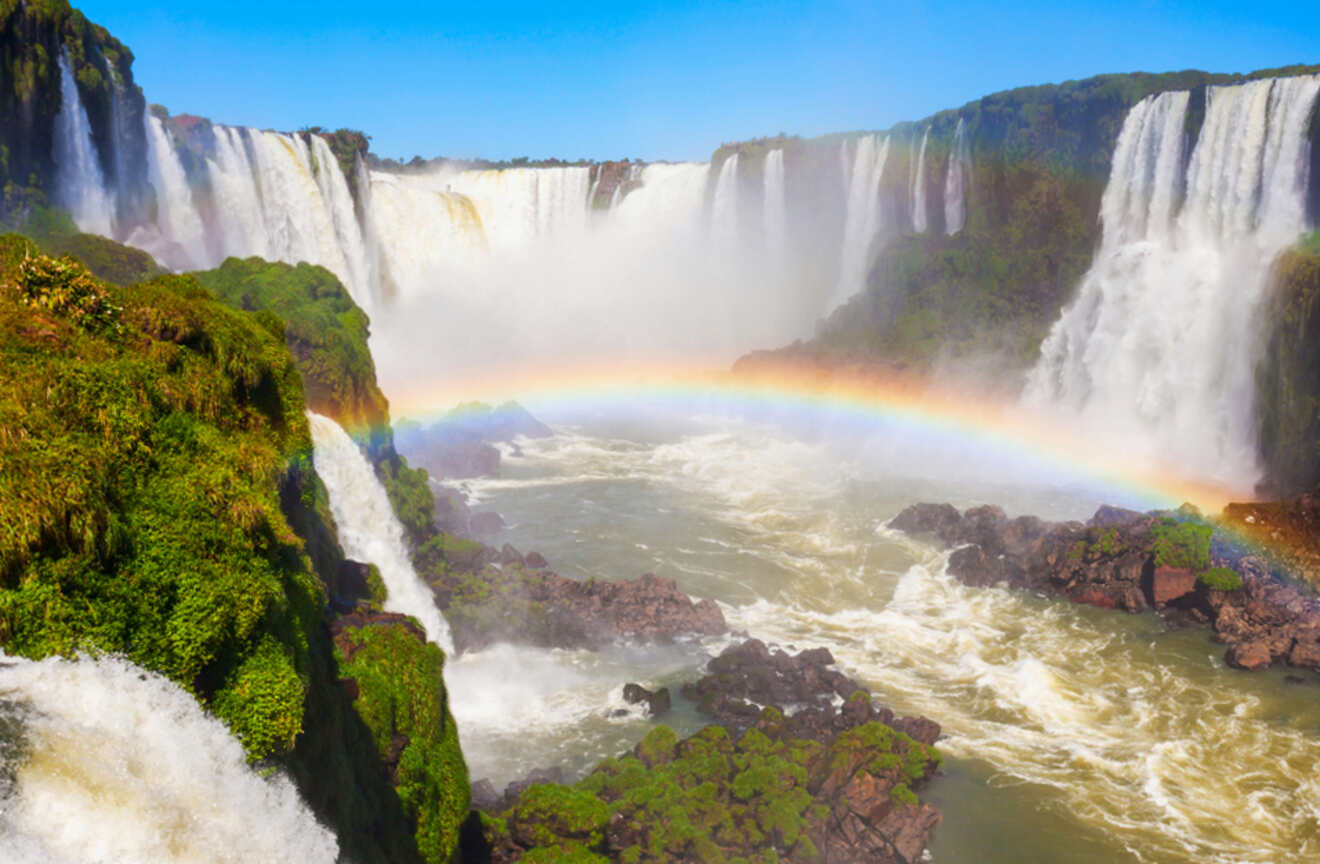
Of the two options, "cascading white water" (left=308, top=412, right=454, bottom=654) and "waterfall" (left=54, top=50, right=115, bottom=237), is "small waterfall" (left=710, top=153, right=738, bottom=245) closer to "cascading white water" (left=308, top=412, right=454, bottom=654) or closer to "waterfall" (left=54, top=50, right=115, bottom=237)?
"waterfall" (left=54, top=50, right=115, bottom=237)

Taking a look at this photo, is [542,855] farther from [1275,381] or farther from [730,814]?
[1275,381]

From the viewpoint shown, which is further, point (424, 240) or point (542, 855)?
point (424, 240)

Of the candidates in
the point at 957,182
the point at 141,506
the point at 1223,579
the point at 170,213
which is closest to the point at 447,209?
the point at 170,213

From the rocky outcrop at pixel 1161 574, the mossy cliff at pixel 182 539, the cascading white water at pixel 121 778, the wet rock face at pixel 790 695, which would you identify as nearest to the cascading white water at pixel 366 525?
the wet rock face at pixel 790 695

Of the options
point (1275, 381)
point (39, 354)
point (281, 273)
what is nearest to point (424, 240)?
point (281, 273)

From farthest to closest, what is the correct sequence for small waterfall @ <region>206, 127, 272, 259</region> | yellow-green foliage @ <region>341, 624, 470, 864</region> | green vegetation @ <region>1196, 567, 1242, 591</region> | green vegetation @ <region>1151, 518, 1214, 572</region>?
small waterfall @ <region>206, 127, 272, 259</region>
green vegetation @ <region>1151, 518, 1214, 572</region>
green vegetation @ <region>1196, 567, 1242, 591</region>
yellow-green foliage @ <region>341, 624, 470, 864</region>

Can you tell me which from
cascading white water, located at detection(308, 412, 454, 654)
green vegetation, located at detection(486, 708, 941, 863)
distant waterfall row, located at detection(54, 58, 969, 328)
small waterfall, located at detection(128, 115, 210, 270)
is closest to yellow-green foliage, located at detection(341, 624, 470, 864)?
green vegetation, located at detection(486, 708, 941, 863)

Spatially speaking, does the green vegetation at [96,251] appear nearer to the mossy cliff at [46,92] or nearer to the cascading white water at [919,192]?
the mossy cliff at [46,92]
